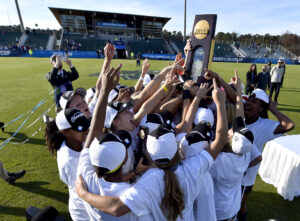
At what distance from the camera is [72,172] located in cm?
188

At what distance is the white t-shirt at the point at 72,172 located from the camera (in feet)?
6.19

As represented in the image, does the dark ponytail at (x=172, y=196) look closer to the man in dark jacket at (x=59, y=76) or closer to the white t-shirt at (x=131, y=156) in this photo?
the white t-shirt at (x=131, y=156)

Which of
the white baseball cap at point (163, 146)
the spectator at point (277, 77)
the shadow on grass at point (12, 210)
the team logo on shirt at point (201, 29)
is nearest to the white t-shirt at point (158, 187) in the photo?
the white baseball cap at point (163, 146)

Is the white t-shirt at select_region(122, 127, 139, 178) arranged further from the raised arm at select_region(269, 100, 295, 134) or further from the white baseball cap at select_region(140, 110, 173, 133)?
the raised arm at select_region(269, 100, 295, 134)

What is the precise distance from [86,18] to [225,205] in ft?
198

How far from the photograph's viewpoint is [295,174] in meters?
3.22

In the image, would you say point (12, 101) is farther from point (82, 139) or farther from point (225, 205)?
point (225, 205)

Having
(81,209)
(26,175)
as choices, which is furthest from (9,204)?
(81,209)

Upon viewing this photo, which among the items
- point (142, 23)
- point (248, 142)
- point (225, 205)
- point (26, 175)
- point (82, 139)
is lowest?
point (26, 175)

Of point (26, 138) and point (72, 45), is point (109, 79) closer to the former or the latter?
point (26, 138)

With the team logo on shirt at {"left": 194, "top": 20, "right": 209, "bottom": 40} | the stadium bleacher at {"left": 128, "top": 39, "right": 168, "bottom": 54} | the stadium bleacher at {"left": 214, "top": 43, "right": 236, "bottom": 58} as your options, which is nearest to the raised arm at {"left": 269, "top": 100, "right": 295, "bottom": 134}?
the team logo on shirt at {"left": 194, "top": 20, "right": 209, "bottom": 40}

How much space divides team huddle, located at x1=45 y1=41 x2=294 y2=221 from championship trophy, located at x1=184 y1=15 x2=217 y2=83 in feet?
6.19

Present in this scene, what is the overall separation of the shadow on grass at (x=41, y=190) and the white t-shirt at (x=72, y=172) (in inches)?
66.0

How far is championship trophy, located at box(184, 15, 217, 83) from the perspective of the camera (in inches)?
176
